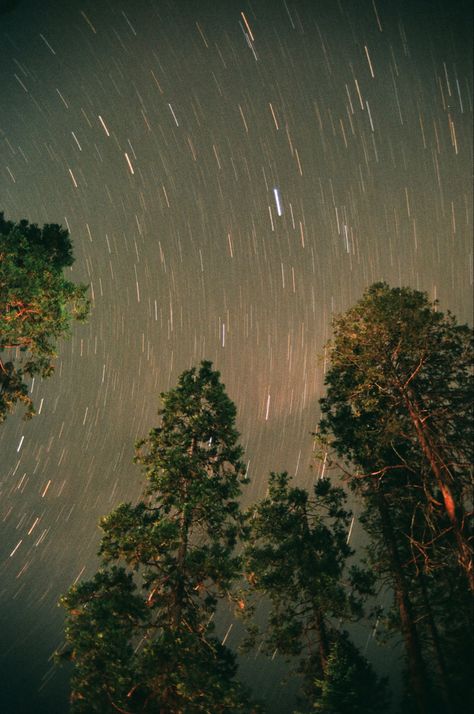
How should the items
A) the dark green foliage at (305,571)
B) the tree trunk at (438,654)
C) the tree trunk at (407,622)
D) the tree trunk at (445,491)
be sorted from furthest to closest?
the dark green foliage at (305,571) < the tree trunk at (407,622) < the tree trunk at (438,654) < the tree trunk at (445,491)

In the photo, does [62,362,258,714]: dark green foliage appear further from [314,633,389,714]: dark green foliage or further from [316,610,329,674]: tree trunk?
[314,633,389,714]: dark green foliage

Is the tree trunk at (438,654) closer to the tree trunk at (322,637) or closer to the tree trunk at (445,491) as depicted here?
the tree trunk at (445,491)

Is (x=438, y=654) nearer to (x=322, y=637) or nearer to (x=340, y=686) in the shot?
(x=322, y=637)

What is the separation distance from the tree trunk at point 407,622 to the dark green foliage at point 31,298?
12765 mm

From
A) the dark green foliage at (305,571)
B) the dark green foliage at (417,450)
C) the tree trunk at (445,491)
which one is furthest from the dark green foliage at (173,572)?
the tree trunk at (445,491)

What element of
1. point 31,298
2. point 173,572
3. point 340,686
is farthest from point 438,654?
point 31,298

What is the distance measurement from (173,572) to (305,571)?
5.84m

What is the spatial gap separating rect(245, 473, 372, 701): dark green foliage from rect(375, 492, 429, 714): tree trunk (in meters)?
2.76

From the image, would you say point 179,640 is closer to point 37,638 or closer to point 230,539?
point 230,539

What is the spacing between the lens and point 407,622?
10.3 m

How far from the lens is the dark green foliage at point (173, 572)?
9.28 m

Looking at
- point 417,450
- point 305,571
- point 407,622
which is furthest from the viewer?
point 305,571

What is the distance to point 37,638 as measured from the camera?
7731 inches

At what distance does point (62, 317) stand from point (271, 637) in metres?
14.9
